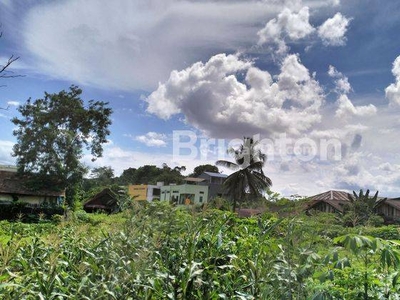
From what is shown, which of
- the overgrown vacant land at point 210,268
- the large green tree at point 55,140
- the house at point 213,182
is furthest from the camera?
the house at point 213,182

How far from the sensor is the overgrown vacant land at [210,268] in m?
2.06

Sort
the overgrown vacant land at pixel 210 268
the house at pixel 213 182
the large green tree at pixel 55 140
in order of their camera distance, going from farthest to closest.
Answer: the house at pixel 213 182, the large green tree at pixel 55 140, the overgrown vacant land at pixel 210 268

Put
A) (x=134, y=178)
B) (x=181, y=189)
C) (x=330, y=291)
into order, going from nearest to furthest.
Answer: (x=330, y=291) < (x=181, y=189) < (x=134, y=178)

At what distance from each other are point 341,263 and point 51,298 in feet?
5.08

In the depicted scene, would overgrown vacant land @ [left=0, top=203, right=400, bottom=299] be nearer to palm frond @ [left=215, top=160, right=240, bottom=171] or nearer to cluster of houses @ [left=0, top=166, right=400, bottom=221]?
cluster of houses @ [left=0, top=166, right=400, bottom=221]

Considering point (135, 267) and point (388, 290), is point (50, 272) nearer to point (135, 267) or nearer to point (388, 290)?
point (135, 267)

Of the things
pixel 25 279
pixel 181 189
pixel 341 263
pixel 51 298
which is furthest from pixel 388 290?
pixel 181 189

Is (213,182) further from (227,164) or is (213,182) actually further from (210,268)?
(210,268)

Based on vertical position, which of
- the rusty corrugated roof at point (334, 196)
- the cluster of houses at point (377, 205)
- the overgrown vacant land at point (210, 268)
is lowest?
the overgrown vacant land at point (210, 268)

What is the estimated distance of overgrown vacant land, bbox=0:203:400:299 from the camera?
6.76 ft

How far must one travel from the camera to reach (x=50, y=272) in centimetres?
225

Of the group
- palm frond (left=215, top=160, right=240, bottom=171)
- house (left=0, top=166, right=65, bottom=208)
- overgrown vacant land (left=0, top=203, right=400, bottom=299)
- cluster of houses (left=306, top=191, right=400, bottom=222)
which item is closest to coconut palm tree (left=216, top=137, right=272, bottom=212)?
palm frond (left=215, top=160, right=240, bottom=171)

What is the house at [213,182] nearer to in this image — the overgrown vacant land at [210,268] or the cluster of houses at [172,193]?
the cluster of houses at [172,193]

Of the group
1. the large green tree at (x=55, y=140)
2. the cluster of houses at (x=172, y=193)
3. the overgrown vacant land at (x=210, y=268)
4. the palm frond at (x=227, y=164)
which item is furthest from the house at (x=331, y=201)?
the overgrown vacant land at (x=210, y=268)
